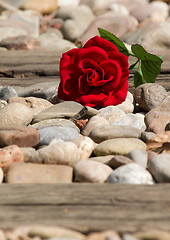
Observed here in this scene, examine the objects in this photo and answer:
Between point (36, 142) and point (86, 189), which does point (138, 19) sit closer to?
point (36, 142)

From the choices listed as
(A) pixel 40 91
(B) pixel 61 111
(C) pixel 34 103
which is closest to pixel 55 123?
(B) pixel 61 111

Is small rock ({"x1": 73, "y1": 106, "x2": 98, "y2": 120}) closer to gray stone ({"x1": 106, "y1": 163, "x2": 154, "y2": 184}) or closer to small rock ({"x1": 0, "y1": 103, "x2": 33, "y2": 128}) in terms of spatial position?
small rock ({"x1": 0, "y1": 103, "x2": 33, "y2": 128})

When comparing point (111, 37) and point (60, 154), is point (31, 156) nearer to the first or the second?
point (60, 154)

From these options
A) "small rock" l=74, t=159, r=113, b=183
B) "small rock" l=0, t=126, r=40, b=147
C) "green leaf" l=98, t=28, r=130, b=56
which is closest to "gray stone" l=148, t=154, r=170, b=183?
"small rock" l=74, t=159, r=113, b=183

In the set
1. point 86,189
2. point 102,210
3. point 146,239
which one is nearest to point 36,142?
point 86,189

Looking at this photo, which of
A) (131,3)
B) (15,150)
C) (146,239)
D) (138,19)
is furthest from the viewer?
(131,3)

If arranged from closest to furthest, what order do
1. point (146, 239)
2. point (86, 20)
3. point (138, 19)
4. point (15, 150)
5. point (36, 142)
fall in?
1. point (146, 239)
2. point (15, 150)
3. point (36, 142)
4. point (86, 20)
5. point (138, 19)

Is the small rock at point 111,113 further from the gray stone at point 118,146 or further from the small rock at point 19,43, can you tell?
the small rock at point 19,43
